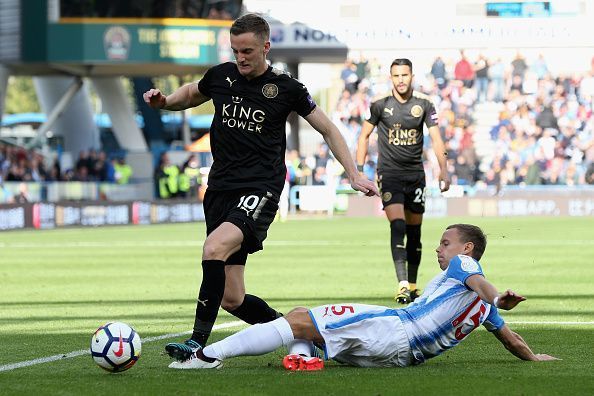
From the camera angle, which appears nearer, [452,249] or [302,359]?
[302,359]

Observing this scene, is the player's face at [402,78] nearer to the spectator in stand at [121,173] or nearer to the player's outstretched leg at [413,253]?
the player's outstretched leg at [413,253]

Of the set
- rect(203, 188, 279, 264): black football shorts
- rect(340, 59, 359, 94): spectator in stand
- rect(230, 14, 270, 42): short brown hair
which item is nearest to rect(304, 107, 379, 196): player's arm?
rect(203, 188, 279, 264): black football shorts

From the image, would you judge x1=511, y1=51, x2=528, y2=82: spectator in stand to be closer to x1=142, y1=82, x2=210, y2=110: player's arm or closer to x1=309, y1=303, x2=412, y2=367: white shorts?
x1=142, y1=82, x2=210, y2=110: player's arm

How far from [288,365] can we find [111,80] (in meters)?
45.5

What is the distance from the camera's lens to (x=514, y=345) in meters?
8.54

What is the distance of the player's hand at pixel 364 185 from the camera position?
8.62 metres

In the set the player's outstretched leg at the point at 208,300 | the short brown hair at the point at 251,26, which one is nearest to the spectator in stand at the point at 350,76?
the short brown hair at the point at 251,26

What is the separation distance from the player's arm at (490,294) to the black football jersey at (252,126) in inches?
64.1

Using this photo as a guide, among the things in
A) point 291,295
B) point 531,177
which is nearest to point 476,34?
point 531,177

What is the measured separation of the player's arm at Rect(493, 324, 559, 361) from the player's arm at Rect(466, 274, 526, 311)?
26.0 inches

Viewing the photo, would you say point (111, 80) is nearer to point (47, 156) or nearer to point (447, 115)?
point (47, 156)

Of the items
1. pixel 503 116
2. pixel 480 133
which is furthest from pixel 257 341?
pixel 480 133

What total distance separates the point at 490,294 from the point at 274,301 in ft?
21.7

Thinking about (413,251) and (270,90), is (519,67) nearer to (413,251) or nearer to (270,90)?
(413,251)
